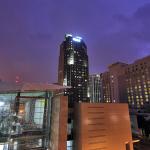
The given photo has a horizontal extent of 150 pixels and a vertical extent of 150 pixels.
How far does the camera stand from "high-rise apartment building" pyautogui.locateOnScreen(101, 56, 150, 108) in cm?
7156

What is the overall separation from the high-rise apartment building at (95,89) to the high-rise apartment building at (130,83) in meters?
13.5

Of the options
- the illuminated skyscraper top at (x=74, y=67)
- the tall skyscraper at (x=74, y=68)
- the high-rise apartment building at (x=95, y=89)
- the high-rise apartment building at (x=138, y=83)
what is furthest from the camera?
the high-rise apartment building at (x=95, y=89)

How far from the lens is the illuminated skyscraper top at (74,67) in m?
87.9

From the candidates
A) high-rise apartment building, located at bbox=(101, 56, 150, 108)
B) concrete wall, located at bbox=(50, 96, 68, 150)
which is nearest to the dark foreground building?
concrete wall, located at bbox=(50, 96, 68, 150)

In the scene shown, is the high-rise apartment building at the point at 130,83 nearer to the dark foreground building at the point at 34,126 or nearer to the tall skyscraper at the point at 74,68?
the tall skyscraper at the point at 74,68

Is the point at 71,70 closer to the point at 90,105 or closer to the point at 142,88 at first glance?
the point at 142,88

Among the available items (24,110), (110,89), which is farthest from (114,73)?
(24,110)

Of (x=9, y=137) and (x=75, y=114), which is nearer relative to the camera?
(x=9, y=137)

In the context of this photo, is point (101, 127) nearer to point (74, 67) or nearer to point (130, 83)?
point (130, 83)

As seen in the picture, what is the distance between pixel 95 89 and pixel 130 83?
40699 millimetres

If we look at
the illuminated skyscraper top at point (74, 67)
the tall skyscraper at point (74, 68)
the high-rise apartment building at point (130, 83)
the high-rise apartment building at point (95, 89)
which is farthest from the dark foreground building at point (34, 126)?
the high-rise apartment building at point (95, 89)

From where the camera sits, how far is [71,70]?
9038cm

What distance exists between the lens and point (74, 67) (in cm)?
9244

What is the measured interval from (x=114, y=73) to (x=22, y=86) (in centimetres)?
8447
